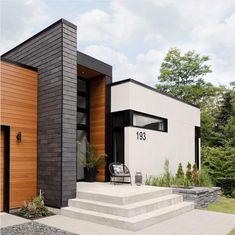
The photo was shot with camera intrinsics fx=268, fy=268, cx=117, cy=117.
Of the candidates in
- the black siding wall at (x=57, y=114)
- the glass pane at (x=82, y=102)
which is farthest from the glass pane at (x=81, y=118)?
the black siding wall at (x=57, y=114)

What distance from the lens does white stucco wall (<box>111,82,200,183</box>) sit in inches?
367

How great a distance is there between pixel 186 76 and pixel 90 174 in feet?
52.1

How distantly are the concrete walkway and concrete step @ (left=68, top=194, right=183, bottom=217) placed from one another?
417 mm

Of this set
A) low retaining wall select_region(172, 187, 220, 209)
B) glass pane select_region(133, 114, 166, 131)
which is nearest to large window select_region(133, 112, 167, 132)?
glass pane select_region(133, 114, 166, 131)

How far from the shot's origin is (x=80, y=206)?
6.49 m

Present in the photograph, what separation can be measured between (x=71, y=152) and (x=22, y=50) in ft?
12.6

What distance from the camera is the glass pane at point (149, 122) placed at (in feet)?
31.8

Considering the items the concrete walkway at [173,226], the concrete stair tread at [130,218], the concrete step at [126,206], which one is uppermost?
the concrete step at [126,206]

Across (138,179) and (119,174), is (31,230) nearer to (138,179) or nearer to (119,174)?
(119,174)

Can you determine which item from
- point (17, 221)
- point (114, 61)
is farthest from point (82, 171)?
point (114, 61)

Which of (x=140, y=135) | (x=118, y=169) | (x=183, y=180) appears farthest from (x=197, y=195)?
(x=140, y=135)

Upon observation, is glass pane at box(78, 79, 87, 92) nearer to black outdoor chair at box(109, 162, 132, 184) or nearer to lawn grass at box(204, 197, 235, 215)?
black outdoor chair at box(109, 162, 132, 184)

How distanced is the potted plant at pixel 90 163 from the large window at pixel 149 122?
1792mm

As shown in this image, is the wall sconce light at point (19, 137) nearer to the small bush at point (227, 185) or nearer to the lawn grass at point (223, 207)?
the lawn grass at point (223, 207)
